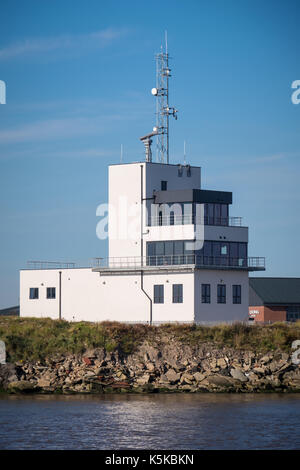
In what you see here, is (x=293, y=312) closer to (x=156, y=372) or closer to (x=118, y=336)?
(x=118, y=336)

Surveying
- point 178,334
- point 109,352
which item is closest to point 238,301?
point 178,334

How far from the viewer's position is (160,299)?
65750 millimetres

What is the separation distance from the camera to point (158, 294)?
65.9 meters

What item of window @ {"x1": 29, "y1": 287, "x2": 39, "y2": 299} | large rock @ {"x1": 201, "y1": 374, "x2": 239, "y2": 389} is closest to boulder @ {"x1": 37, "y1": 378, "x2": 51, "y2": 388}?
large rock @ {"x1": 201, "y1": 374, "x2": 239, "y2": 389}

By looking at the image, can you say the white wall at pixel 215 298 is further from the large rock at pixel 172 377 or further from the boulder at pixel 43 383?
the boulder at pixel 43 383

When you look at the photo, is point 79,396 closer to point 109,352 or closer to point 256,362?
point 109,352

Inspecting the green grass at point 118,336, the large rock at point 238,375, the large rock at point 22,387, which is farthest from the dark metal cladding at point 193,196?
the large rock at point 22,387

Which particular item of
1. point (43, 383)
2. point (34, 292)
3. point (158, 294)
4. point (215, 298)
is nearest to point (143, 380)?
point (43, 383)

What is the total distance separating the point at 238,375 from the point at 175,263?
Result: 13.5 metres

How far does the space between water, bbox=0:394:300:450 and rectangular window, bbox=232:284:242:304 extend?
14.5 meters

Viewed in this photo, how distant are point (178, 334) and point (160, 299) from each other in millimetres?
6243

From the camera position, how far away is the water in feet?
124

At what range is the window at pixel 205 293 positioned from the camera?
2549 inches
